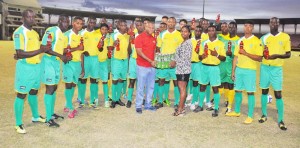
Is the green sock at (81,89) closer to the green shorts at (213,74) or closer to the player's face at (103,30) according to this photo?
the player's face at (103,30)

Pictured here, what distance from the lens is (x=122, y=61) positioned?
8586 mm

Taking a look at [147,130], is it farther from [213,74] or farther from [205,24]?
[205,24]

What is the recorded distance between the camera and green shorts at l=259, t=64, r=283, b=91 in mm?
6918

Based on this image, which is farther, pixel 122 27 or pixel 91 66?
pixel 122 27

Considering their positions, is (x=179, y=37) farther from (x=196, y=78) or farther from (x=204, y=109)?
(x=204, y=109)

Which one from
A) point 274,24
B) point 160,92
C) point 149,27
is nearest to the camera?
point 274,24

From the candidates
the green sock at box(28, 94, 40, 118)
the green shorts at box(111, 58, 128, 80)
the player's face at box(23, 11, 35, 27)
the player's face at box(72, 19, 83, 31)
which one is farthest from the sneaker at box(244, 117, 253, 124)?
the player's face at box(23, 11, 35, 27)

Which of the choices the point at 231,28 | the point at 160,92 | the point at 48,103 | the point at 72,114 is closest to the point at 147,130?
the point at 72,114

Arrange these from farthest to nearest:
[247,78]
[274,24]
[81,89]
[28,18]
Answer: [81,89], [247,78], [274,24], [28,18]

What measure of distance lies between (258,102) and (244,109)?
54.2 inches

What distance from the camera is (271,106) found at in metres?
9.43

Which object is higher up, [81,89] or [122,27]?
[122,27]

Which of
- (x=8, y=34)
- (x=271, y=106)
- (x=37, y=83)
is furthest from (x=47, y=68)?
(x=8, y=34)

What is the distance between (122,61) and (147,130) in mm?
A: 2769
